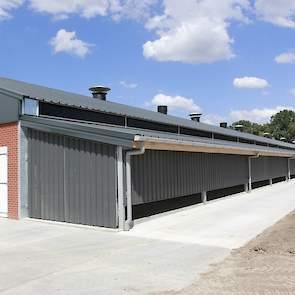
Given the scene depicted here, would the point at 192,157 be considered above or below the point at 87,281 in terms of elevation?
above

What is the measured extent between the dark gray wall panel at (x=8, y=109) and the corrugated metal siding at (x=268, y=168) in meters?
17.1

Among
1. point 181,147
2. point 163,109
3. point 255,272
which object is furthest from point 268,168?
point 255,272

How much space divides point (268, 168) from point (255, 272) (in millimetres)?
25714

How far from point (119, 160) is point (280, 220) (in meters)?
5.28

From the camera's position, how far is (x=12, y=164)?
13.9 metres

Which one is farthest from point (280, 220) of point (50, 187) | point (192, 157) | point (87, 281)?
point (87, 281)

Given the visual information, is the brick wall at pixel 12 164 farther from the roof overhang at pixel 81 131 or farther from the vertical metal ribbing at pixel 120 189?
the vertical metal ribbing at pixel 120 189

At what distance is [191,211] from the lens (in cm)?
1644

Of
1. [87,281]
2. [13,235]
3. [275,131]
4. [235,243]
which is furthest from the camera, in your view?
[275,131]

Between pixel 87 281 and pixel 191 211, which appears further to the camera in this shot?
pixel 191 211

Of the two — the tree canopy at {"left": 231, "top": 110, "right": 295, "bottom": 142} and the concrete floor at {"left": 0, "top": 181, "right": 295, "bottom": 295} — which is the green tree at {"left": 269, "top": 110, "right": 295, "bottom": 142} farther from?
the concrete floor at {"left": 0, "top": 181, "right": 295, "bottom": 295}

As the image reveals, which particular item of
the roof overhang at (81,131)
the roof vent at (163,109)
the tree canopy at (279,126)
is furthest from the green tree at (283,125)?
the roof overhang at (81,131)

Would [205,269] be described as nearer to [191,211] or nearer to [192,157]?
[191,211]

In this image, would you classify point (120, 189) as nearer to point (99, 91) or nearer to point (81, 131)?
point (81, 131)
